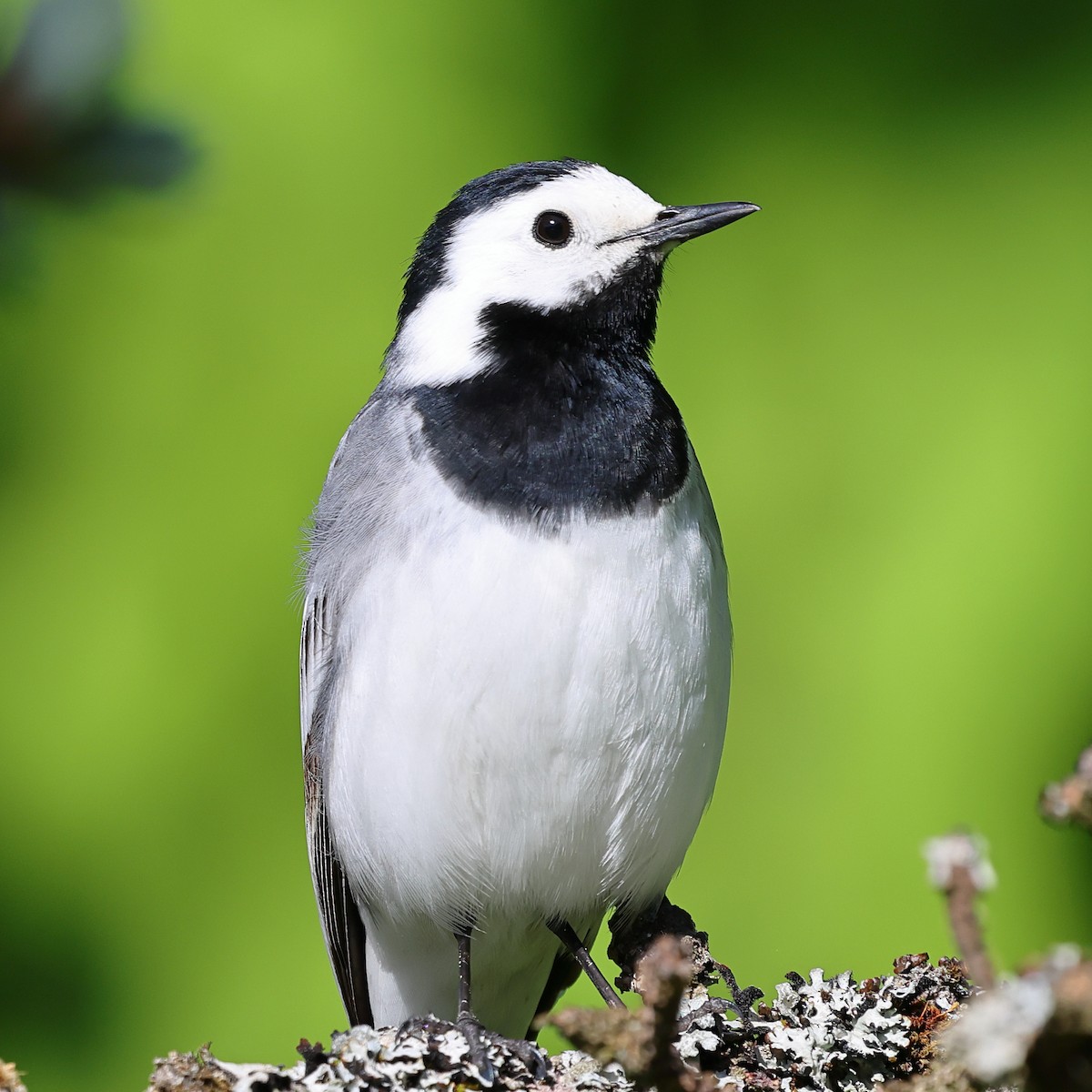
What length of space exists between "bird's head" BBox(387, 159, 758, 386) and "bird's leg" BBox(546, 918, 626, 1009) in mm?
679

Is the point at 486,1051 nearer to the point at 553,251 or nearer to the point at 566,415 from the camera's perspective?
the point at 566,415

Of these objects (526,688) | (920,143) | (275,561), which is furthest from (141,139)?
(920,143)

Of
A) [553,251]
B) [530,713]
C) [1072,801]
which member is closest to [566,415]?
[553,251]

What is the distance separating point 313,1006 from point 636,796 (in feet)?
3.16

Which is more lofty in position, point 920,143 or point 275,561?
point 920,143

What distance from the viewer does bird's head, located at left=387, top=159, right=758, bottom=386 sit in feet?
5.08

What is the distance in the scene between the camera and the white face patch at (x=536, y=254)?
1.55m

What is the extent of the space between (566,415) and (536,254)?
22 cm

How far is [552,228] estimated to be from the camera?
1554 millimetres

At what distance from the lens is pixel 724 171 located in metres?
2.35

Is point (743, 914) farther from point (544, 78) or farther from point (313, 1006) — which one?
point (544, 78)

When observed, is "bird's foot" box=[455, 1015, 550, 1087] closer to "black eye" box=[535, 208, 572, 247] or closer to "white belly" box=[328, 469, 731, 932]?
"white belly" box=[328, 469, 731, 932]

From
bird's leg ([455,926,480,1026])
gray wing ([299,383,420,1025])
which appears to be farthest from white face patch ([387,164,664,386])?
bird's leg ([455,926,480,1026])

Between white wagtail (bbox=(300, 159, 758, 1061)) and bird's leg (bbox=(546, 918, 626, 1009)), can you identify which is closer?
white wagtail (bbox=(300, 159, 758, 1061))
